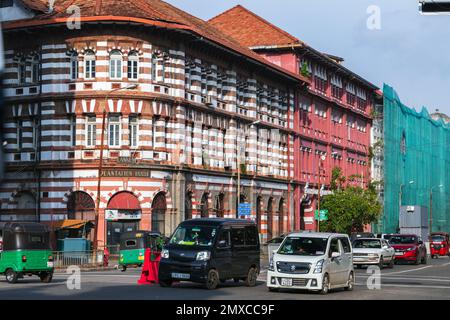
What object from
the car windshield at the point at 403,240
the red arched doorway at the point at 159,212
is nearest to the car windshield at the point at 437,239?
the car windshield at the point at 403,240

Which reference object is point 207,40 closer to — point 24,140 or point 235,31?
point 24,140

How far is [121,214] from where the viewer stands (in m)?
51.8

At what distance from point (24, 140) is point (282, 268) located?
34402 mm

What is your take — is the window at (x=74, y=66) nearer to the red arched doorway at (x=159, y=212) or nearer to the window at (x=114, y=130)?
the window at (x=114, y=130)

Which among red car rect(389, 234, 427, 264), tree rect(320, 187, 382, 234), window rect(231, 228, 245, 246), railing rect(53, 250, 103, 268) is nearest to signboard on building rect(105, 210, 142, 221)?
railing rect(53, 250, 103, 268)

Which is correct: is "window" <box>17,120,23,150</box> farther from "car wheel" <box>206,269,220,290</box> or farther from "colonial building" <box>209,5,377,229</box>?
"car wheel" <box>206,269,220,290</box>

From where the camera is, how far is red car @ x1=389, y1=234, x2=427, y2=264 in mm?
50688

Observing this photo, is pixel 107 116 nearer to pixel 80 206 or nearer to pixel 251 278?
pixel 80 206

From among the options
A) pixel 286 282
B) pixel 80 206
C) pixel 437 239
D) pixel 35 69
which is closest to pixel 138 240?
pixel 80 206

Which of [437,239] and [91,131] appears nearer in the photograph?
[91,131]

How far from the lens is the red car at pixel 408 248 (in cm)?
5069

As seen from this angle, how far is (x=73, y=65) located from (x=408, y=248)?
22.8 m

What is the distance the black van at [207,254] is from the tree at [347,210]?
5186 cm
